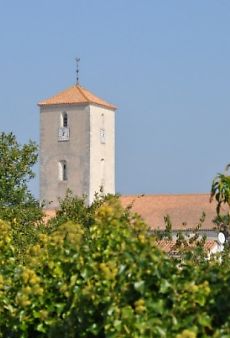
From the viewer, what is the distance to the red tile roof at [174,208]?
79.9 meters

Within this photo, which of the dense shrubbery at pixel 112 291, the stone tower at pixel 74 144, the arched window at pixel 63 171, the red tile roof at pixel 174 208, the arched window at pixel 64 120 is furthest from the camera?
the arched window at pixel 63 171

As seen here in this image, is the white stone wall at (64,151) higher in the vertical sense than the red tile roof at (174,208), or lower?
higher

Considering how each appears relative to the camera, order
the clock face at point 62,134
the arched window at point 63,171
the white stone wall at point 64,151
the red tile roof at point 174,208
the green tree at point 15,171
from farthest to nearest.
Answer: the clock face at point 62,134, the arched window at point 63,171, the white stone wall at point 64,151, the red tile roof at point 174,208, the green tree at point 15,171

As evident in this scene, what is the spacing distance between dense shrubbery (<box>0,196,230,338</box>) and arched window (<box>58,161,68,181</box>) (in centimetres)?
8695

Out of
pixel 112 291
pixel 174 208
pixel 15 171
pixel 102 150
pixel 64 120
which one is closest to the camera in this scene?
pixel 112 291

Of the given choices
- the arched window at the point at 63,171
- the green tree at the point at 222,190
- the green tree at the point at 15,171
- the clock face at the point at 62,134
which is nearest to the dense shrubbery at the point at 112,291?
the green tree at the point at 222,190

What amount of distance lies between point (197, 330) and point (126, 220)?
1.36 metres

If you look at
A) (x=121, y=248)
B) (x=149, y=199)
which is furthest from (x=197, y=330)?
(x=149, y=199)

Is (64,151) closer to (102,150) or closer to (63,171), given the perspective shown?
(63,171)

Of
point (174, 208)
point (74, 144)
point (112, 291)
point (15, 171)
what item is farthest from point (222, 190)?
point (74, 144)

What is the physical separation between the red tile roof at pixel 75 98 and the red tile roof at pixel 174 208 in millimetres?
11039

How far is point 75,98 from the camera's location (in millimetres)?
95062

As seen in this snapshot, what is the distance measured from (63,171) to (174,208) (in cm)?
1514

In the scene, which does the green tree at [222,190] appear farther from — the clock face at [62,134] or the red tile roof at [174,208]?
the clock face at [62,134]
